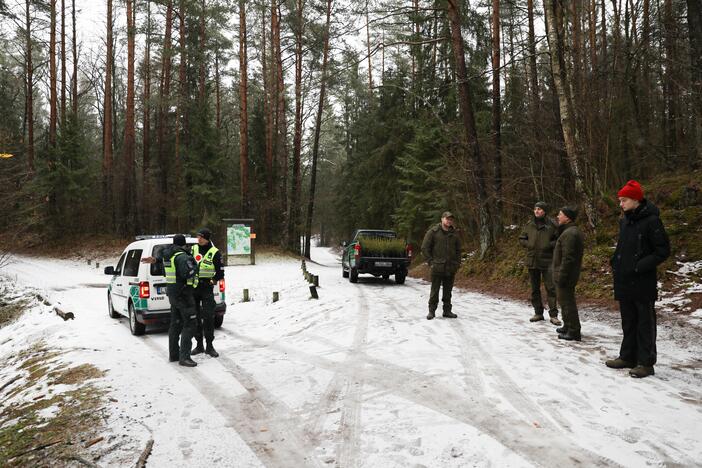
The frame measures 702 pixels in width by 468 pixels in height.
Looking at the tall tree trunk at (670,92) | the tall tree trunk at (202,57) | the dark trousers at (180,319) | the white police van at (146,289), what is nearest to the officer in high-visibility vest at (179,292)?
the dark trousers at (180,319)

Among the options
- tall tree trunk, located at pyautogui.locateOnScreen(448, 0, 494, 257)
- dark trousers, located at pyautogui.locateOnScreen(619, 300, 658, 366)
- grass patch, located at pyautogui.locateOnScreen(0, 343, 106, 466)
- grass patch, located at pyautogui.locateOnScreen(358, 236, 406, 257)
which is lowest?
grass patch, located at pyautogui.locateOnScreen(0, 343, 106, 466)

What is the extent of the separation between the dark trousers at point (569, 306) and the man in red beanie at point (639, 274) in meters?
1.34

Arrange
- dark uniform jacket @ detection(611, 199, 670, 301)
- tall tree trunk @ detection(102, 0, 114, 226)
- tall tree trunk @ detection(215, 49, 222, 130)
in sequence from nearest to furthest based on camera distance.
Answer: dark uniform jacket @ detection(611, 199, 670, 301) → tall tree trunk @ detection(102, 0, 114, 226) → tall tree trunk @ detection(215, 49, 222, 130)

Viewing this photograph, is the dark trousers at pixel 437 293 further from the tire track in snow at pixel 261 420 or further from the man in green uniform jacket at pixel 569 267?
the tire track in snow at pixel 261 420

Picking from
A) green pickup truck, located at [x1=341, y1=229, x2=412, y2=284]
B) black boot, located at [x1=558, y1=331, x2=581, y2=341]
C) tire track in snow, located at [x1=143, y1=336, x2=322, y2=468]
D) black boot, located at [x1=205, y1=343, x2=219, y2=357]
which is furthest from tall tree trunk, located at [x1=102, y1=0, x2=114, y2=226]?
black boot, located at [x1=558, y1=331, x2=581, y2=341]

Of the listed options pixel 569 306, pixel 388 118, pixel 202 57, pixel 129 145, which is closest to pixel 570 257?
pixel 569 306

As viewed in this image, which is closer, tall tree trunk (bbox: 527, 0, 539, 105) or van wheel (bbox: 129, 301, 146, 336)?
van wheel (bbox: 129, 301, 146, 336)

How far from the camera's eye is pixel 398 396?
4684 mm

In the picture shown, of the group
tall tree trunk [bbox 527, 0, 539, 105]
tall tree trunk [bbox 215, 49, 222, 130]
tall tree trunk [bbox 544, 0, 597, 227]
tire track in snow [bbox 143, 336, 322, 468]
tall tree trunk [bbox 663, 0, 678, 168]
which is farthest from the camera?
tall tree trunk [bbox 215, 49, 222, 130]

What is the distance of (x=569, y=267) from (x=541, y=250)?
1289 millimetres

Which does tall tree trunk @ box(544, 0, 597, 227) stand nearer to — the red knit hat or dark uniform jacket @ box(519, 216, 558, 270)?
dark uniform jacket @ box(519, 216, 558, 270)

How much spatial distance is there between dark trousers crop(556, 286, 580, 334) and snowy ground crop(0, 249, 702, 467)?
29 cm

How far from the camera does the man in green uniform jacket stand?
6.54m

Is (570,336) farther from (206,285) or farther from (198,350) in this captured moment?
(198,350)
